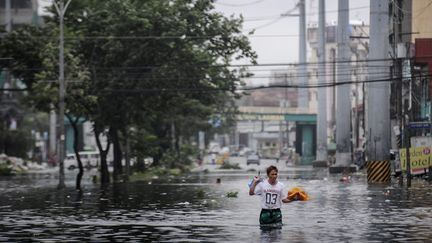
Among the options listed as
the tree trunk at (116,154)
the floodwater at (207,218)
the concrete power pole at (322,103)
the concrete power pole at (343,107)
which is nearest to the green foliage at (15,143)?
the concrete power pole at (322,103)

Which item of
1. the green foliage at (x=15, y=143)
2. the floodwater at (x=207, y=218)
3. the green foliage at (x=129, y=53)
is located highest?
the green foliage at (x=129, y=53)

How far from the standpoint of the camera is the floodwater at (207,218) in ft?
68.3

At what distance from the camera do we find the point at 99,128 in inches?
2317

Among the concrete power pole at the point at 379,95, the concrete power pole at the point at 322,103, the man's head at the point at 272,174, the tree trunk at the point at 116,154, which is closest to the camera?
the man's head at the point at 272,174

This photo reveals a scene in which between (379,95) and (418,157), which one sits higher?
(379,95)

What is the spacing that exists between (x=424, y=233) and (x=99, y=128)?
39.6m

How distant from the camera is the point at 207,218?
86.9ft

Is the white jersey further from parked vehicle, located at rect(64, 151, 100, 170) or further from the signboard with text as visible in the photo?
parked vehicle, located at rect(64, 151, 100, 170)

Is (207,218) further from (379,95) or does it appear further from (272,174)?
(379,95)

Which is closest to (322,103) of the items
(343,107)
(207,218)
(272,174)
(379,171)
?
(343,107)

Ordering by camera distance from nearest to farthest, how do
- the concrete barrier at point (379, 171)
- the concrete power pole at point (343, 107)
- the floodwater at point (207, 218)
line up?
the floodwater at point (207, 218), the concrete barrier at point (379, 171), the concrete power pole at point (343, 107)

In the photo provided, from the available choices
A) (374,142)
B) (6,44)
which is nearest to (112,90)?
(6,44)

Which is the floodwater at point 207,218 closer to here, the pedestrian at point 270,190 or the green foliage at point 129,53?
the pedestrian at point 270,190

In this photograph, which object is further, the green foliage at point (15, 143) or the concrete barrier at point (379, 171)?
the green foliage at point (15, 143)
